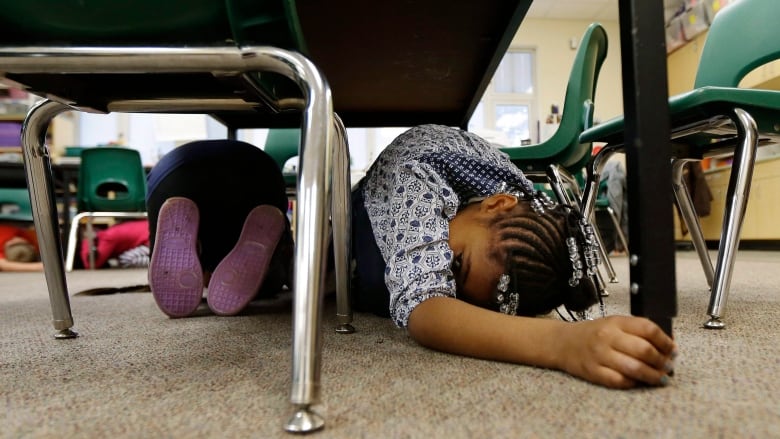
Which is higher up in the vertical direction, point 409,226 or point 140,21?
point 140,21

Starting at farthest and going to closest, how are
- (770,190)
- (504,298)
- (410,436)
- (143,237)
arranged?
(770,190) < (143,237) < (504,298) < (410,436)

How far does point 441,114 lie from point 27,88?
92 centimetres

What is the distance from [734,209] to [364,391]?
66 centimetres

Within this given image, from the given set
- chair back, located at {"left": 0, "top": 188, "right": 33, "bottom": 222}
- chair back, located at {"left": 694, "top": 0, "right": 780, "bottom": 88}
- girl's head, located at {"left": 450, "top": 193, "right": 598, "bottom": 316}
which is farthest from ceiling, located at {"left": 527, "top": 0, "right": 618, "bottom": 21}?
girl's head, located at {"left": 450, "top": 193, "right": 598, "bottom": 316}

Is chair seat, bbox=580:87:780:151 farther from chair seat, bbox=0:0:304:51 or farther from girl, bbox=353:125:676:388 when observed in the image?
chair seat, bbox=0:0:304:51

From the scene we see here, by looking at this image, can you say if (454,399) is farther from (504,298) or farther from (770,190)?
(770,190)

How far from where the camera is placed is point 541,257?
608 millimetres

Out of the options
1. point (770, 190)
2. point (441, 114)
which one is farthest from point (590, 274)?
point (770, 190)

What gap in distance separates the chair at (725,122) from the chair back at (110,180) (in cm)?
270

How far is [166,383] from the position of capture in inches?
19.2

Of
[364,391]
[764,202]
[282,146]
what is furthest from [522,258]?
[764,202]

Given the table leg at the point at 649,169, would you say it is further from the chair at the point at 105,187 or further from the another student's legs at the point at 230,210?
the chair at the point at 105,187

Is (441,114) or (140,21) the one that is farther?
(441,114)

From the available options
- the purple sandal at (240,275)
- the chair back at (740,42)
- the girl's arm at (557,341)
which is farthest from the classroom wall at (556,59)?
the girl's arm at (557,341)
